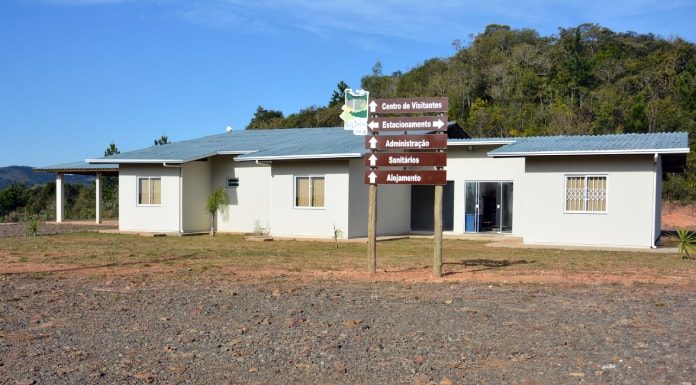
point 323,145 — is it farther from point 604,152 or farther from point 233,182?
point 604,152

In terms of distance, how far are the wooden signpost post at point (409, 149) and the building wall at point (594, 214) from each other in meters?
8.11

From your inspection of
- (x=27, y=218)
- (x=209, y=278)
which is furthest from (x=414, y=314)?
(x=27, y=218)

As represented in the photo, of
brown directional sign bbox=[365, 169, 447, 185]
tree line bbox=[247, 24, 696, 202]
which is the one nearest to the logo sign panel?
brown directional sign bbox=[365, 169, 447, 185]

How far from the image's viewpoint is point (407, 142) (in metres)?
12.9

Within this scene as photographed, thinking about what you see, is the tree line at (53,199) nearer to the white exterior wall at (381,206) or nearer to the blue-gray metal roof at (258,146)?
the blue-gray metal roof at (258,146)

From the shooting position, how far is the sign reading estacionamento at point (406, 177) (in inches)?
498

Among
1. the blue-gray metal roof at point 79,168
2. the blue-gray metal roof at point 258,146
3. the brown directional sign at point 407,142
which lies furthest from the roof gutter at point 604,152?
the blue-gray metal roof at point 79,168

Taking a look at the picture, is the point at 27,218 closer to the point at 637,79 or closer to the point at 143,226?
the point at 143,226

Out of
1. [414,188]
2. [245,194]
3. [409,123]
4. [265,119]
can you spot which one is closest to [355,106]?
[409,123]

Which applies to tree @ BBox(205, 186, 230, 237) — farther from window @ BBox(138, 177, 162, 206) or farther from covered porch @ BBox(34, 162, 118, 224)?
covered porch @ BBox(34, 162, 118, 224)

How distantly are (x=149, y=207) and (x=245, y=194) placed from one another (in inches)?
143

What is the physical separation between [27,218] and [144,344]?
33.8m

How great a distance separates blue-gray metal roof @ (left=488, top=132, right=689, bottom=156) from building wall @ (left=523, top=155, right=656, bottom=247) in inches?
15.6

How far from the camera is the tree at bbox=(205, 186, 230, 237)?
2508cm
